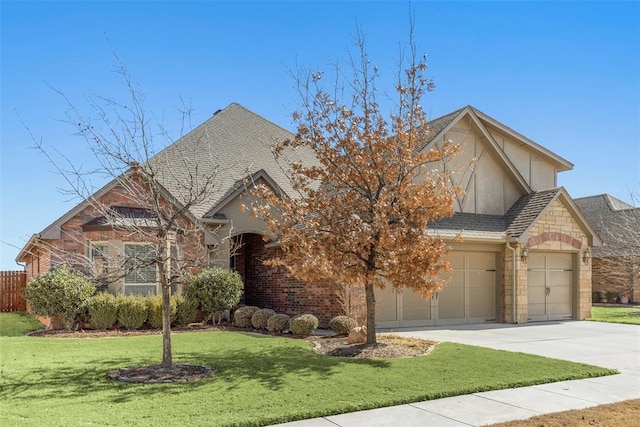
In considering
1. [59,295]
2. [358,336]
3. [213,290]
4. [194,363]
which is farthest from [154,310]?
[358,336]

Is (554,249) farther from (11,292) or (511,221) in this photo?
(11,292)

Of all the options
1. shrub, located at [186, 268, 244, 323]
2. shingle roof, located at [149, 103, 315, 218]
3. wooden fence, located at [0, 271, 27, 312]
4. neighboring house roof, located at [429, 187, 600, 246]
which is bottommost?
wooden fence, located at [0, 271, 27, 312]

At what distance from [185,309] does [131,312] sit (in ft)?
4.90

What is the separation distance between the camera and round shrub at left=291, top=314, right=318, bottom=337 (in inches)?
551

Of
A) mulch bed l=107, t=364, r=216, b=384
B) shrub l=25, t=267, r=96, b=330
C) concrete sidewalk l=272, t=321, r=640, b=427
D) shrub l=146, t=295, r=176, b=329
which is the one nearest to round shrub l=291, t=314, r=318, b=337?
concrete sidewalk l=272, t=321, r=640, b=427

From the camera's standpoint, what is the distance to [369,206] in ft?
38.4

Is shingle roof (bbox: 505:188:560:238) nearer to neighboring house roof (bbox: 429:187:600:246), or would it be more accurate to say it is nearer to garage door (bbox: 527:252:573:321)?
neighboring house roof (bbox: 429:187:600:246)

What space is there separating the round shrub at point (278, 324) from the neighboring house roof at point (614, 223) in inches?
768

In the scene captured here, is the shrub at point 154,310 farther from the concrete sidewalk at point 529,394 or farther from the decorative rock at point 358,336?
the concrete sidewalk at point 529,394

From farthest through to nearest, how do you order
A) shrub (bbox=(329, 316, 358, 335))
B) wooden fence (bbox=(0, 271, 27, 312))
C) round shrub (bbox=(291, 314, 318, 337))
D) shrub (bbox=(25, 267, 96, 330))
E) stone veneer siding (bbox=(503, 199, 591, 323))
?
wooden fence (bbox=(0, 271, 27, 312)) → stone veneer siding (bbox=(503, 199, 591, 323)) → shrub (bbox=(25, 267, 96, 330)) → round shrub (bbox=(291, 314, 318, 337)) → shrub (bbox=(329, 316, 358, 335))

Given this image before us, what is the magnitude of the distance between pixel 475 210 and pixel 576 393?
11.4 m

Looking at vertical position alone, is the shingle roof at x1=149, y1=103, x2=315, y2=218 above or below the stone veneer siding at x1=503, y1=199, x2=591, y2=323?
above

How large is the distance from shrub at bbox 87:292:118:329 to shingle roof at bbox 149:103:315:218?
3.81 metres

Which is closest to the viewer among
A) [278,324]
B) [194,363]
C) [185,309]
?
[194,363]
